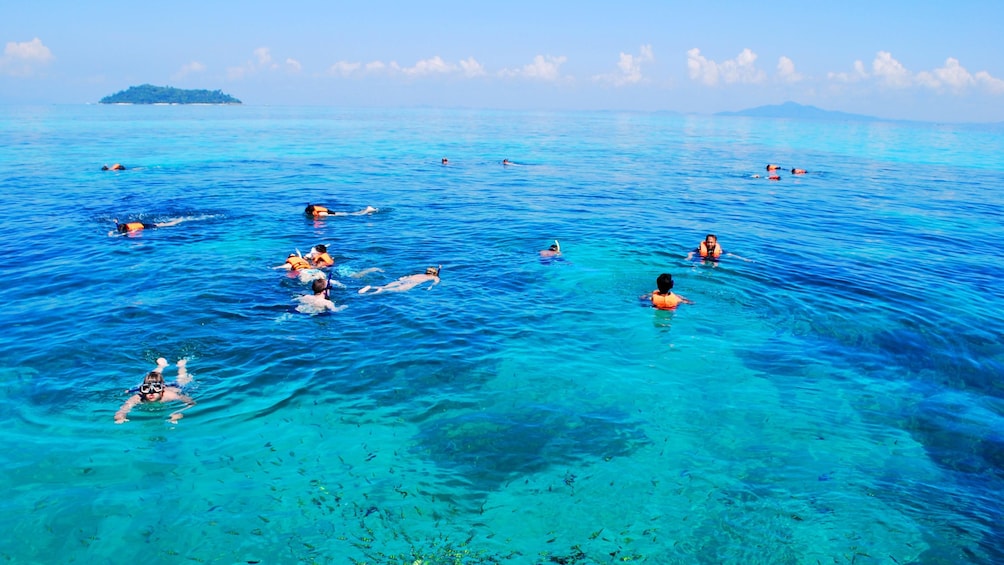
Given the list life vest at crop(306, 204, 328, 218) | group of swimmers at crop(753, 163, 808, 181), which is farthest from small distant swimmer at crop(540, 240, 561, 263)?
group of swimmers at crop(753, 163, 808, 181)

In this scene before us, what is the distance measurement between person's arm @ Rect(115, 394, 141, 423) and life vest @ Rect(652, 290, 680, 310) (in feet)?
40.2

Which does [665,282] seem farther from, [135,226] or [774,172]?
[774,172]

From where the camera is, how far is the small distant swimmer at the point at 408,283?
16.9 metres

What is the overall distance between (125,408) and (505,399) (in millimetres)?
6948

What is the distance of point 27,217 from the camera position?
26328mm

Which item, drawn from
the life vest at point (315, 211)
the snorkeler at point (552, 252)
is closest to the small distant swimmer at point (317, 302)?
the snorkeler at point (552, 252)

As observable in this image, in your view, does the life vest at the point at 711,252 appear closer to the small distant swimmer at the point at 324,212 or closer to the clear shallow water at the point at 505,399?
the clear shallow water at the point at 505,399

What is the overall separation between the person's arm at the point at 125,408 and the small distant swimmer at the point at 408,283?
22.2ft

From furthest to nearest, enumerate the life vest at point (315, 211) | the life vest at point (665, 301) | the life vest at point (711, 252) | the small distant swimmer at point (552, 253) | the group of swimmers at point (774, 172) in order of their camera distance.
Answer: the group of swimmers at point (774, 172) → the life vest at point (315, 211) → the small distant swimmer at point (552, 253) → the life vest at point (711, 252) → the life vest at point (665, 301)

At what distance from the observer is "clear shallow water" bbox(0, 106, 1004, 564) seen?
801 centimetres

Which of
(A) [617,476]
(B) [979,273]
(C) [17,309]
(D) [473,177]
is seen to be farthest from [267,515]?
(D) [473,177]

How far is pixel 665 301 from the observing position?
15.7 m

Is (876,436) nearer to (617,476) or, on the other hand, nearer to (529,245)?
(617,476)

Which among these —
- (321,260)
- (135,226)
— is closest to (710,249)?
(321,260)
